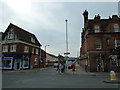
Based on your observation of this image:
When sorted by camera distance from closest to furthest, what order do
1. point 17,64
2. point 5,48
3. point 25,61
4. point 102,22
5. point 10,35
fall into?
point 102,22 → point 17,64 → point 5,48 → point 10,35 → point 25,61

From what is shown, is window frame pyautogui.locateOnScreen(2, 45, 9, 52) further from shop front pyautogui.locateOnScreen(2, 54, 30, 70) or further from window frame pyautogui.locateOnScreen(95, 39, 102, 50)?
window frame pyautogui.locateOnScreen(95, 39, 102, 50)

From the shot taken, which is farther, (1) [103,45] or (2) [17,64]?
(2) [17,64]

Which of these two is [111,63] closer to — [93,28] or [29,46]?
[93,28]

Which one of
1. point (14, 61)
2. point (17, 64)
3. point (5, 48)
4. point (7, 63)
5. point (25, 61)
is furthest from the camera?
point (25, 61)

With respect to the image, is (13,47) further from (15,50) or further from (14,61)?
(14,61)

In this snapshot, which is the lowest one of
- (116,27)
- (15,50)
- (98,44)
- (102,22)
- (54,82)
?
(54,82)

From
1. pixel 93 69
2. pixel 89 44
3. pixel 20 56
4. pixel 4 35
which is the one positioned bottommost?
pixel 93 69

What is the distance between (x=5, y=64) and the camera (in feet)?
107

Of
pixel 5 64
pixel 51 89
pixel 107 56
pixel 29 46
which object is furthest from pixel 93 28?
pixel 5 64

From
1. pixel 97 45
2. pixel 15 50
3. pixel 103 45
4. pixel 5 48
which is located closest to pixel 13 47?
pixel 15 50

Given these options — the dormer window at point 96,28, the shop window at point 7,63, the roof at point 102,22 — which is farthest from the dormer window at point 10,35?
the dormer window at point 96,28

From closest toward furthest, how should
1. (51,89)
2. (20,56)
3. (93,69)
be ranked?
(51,89)
(93,69)
(20,56)

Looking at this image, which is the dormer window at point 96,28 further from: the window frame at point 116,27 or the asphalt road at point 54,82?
the asphalt road at point 54,82

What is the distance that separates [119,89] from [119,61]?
57.4 ft
